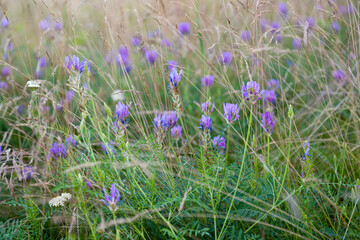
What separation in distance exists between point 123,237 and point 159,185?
0.82 ft

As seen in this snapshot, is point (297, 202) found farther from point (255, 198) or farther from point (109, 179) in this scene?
point (109, 179)

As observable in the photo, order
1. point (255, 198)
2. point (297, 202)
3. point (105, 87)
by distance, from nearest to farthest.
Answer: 1. point (255, 198)
2. point (297, 202)
3. point (105, 87)

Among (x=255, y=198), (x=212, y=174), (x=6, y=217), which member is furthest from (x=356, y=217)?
(x=6, y=217)

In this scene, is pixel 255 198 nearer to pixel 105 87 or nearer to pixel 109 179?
pixel 109 179

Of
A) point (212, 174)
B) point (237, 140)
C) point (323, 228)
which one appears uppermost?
point (212, 174)

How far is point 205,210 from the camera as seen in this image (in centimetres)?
134

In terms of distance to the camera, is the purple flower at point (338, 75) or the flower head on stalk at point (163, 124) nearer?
the flower head on stalk at point (163, 124)

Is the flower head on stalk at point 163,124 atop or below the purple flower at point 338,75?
atop

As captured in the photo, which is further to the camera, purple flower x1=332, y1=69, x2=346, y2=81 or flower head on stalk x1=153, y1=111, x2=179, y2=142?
purple flower x1=332, y1=69, x2=346, y2=81

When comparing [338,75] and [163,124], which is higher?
[163,124]

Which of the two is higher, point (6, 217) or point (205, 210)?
point (205, 210)

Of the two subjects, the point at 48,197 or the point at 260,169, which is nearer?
the point at 48,197

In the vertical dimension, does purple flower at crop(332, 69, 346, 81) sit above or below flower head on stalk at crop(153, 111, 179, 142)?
below

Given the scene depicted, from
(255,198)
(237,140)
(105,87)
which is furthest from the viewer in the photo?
(105,87)
